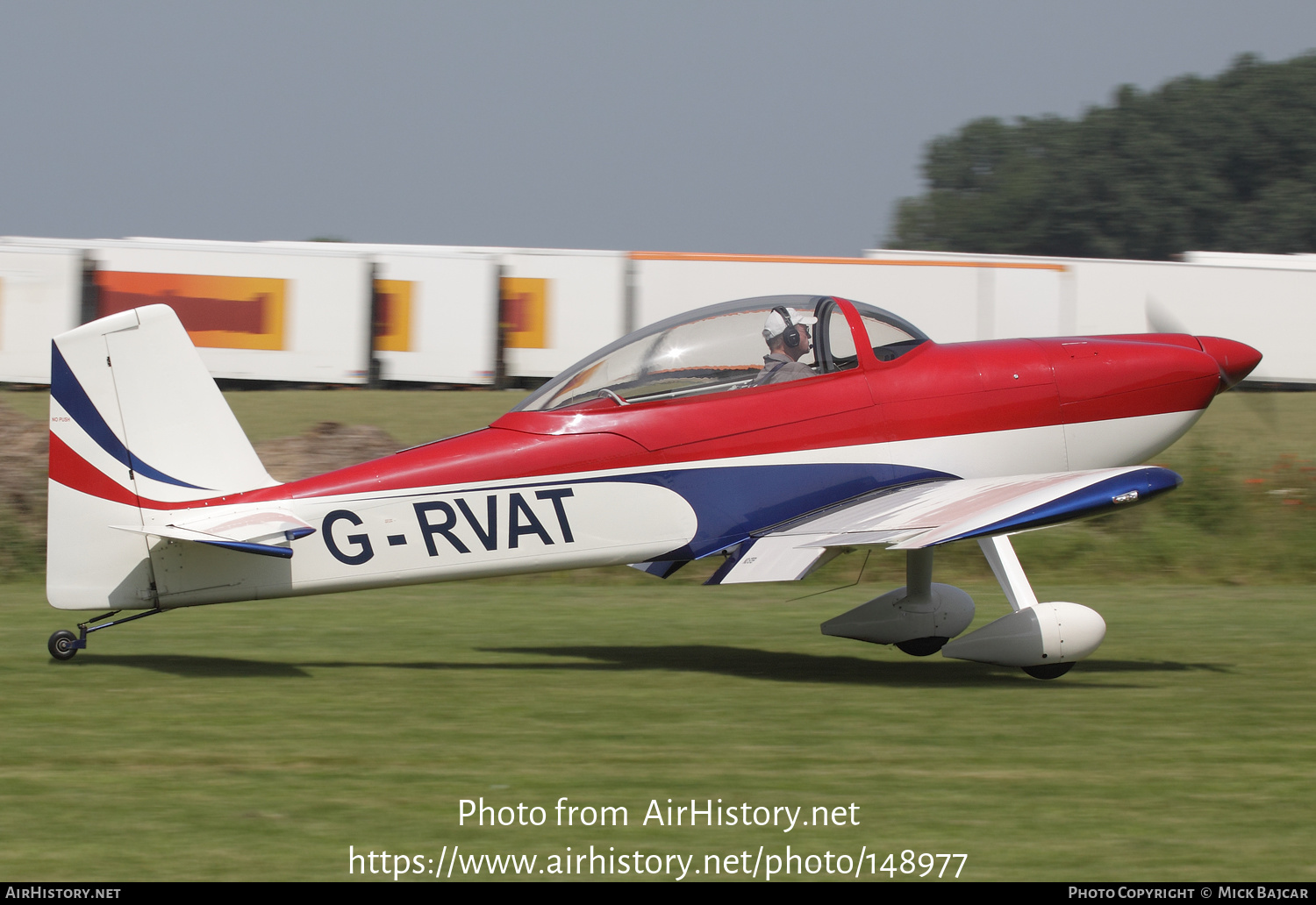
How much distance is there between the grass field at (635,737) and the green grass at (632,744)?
0.02m

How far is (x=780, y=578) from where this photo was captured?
6.89 meters

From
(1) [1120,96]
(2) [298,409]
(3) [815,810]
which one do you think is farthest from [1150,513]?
(1) [1120,96]

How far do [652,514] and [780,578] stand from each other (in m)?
0.96

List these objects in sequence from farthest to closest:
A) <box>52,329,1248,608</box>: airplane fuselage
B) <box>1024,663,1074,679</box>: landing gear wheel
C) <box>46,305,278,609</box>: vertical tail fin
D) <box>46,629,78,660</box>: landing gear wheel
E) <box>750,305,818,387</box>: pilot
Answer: <box>750,305,818,387</box>: pilot → <box>46,629,78,660</box>: landing gear wheel → <box>1024,663,1074,679</box>: landing gear wheel → <box>52,329,1248,608</box>: airplane fuselage → <box>46,305,278,609</box>: vertical tail fin

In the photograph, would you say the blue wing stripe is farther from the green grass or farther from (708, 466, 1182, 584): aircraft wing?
the green grass

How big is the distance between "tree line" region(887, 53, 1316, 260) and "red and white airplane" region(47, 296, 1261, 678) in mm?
68314

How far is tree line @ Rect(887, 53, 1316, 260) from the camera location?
72500 mm

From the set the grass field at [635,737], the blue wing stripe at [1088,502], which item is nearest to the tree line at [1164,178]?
the grass field at [635,737]

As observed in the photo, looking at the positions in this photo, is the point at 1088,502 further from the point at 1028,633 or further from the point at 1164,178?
the point at 1164,178

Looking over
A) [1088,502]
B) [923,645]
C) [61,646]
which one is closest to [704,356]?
[1088,502]

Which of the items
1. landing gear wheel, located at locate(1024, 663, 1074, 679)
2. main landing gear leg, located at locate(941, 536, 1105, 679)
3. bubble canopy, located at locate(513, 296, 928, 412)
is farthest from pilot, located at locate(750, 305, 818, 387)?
landing gear wheel, located at locate(1024, 663, 1074, 679)

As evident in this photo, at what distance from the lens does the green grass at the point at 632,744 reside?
4641 millimetres

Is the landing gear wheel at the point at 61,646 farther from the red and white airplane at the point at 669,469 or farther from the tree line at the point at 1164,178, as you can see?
the tree line at the point at 1164,178
